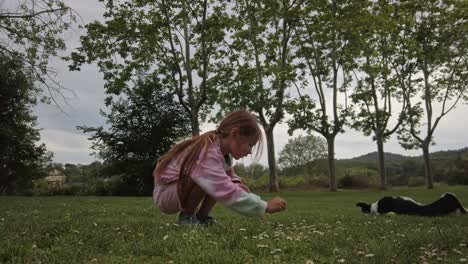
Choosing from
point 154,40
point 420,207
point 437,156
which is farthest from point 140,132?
point 437,156

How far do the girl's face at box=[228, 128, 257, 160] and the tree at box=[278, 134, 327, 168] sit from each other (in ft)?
179

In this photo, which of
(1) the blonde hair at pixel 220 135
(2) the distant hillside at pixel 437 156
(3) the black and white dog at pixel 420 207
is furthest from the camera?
(2) the distant hillside at pixel 437 156

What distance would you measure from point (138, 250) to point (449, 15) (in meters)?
42.6

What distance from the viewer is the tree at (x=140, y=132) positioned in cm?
3791

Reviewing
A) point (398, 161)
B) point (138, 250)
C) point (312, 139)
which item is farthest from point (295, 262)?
point (398, 161)

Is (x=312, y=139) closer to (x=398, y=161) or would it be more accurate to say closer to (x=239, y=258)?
(x=398, y=161)

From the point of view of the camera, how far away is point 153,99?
40281mm

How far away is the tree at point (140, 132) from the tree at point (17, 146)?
434 centimetres

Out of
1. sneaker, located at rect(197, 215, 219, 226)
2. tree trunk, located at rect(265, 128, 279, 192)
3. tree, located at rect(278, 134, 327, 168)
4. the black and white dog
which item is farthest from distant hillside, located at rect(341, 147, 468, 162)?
sneaker, located at rect(197, 215, 219, 226)

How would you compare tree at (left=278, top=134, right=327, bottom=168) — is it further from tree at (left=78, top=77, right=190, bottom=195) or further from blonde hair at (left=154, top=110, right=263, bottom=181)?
blonde hair at (left=154, top=110, right=263, bottom=181)

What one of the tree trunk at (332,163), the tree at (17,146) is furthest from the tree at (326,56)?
the tree at (17,146)

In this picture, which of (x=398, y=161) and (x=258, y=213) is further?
(x=398, y=161)

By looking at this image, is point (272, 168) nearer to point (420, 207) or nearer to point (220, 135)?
point (420, 207)

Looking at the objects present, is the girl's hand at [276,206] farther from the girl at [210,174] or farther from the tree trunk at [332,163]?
the tree trunk at [332,163]
